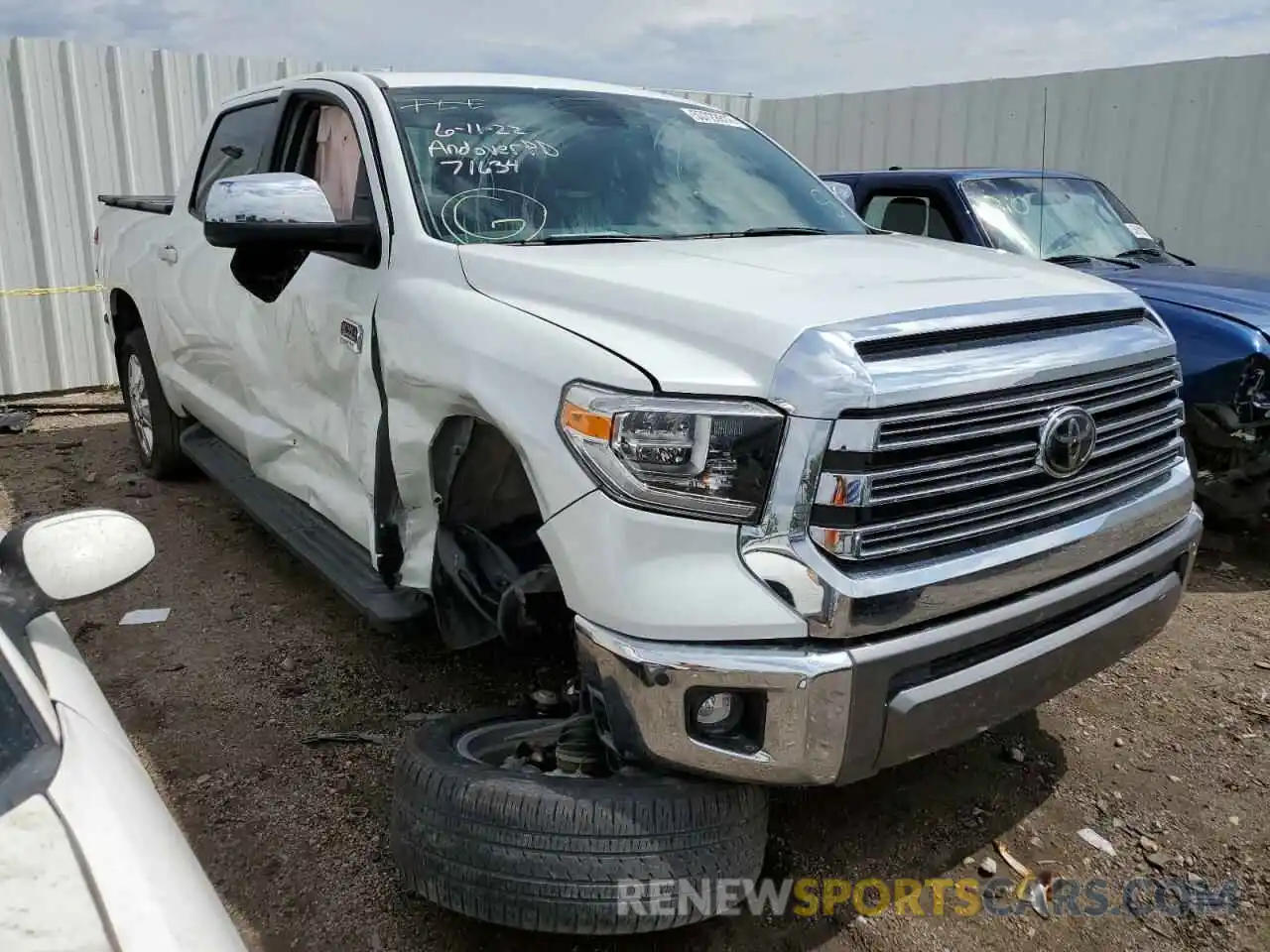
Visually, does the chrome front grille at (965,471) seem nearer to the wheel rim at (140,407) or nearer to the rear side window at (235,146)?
the rear side window at (235,146)

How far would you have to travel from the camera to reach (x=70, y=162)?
324 inches

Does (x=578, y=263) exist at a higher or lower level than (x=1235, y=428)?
higher

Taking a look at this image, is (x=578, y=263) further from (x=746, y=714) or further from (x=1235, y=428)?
(x=1235, y=428)

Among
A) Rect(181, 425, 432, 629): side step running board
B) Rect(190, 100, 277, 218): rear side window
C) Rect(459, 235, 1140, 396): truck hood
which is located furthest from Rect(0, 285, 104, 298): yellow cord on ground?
Rect(459, 235, 1140, 396): truck hood

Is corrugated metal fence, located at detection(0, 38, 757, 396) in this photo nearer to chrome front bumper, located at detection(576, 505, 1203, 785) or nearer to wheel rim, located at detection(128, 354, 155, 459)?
wheel rim, located at detection(128, 354, 155, 459)

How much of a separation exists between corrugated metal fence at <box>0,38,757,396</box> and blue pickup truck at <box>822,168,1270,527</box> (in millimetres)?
5628

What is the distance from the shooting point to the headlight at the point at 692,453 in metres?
2.02

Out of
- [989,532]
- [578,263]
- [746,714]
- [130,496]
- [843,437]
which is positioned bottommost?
[130,496]

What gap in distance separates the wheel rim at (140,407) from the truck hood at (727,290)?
3.70 m

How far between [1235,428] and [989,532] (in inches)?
113

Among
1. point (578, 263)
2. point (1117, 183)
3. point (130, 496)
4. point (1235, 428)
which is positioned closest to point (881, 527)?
point (578, 263)

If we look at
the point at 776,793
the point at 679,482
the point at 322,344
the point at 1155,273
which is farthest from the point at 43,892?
the point at 1155,273

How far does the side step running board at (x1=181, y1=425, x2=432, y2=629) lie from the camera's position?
299 centimetres

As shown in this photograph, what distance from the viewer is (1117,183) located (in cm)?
879
